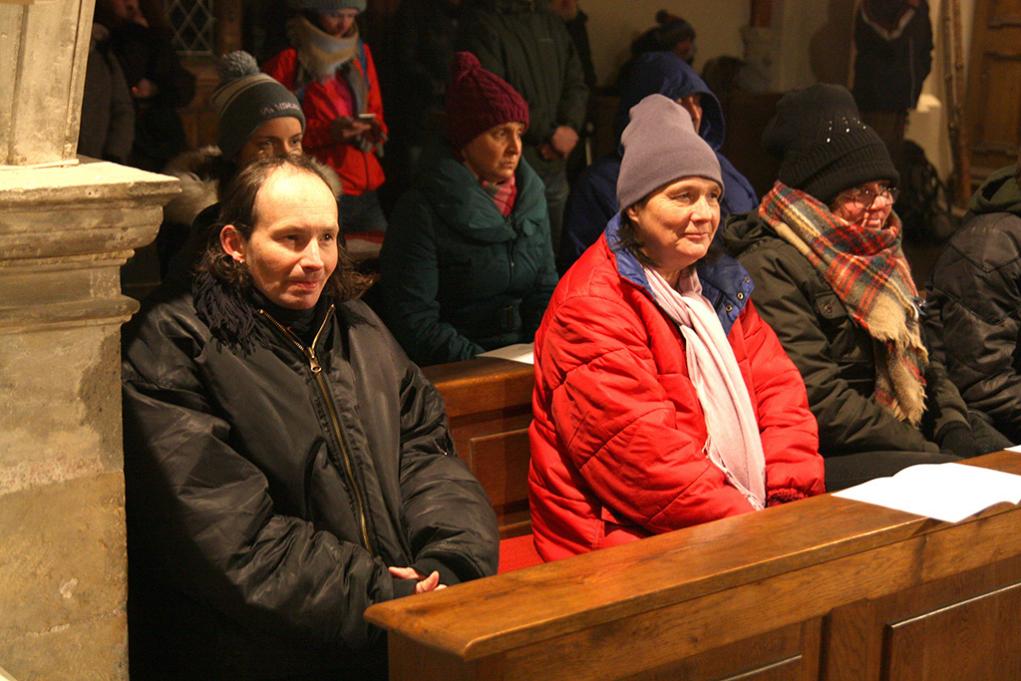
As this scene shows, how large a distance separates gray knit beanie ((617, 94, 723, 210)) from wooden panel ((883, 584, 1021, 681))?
1.09m

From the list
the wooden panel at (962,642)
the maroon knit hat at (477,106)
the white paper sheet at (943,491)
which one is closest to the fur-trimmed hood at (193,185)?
the maroon knit hat at (477,106)

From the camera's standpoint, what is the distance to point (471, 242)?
165 inches

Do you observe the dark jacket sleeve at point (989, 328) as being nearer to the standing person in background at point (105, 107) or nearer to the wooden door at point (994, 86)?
the standing person in background at point (105, 107)

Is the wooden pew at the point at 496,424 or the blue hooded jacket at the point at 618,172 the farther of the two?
the blue hooded jacket at the point at 618,172

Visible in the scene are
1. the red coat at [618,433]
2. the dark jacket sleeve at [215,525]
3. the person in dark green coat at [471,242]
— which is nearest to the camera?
the dark jacket sleeve at [215,525]

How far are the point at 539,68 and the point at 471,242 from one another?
1780 millimetres

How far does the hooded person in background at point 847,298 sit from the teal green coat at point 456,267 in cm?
68

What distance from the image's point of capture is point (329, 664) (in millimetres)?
2629

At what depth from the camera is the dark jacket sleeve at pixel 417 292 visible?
4.07 m

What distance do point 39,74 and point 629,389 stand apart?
1387mm

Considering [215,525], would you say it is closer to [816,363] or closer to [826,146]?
[816,363]

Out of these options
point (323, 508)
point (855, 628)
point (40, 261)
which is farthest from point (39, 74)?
point (855, 628)

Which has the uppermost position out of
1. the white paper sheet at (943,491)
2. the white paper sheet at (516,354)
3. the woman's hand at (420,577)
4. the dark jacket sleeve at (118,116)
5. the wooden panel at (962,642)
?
the dark jacket sleeve at (118,116)

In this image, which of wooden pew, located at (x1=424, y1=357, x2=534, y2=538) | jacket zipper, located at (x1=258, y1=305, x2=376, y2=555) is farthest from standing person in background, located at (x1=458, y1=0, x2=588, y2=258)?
jacket zipper, located at (x1=258, y1=305, x2=376, y2=555)
